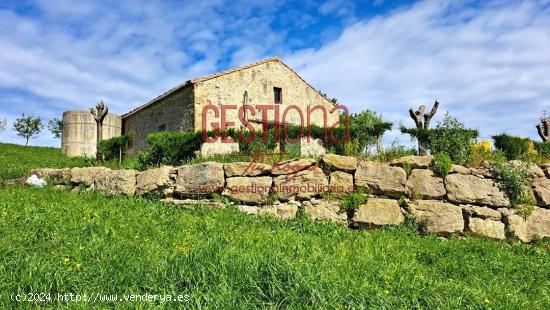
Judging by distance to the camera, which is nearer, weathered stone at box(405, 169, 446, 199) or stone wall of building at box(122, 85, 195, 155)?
weathered stone at box(405, 169, 446, 199)

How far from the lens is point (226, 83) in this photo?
18.2 meters

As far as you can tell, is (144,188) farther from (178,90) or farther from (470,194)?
(178,90)

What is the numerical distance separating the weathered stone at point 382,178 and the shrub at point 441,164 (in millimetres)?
778

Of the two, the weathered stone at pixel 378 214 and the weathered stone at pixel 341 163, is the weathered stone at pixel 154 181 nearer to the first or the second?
the weathered stone at pixel 341 163

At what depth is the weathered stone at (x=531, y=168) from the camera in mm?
8969

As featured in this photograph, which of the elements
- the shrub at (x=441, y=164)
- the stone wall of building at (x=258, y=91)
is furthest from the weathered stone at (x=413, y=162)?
the stone wall of building at (x=258, y=91)

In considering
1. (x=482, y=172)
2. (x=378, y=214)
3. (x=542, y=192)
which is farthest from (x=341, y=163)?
(x=542, y=192)

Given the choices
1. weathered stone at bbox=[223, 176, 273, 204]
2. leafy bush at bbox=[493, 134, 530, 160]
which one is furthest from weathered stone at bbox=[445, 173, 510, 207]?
weathered stone at bbox=[223, 176, 273, 204]

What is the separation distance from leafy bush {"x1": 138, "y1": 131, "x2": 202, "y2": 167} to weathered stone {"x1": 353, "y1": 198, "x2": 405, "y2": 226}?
4886 mm

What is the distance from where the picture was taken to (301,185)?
8453 mm

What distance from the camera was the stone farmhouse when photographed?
56.6 feet

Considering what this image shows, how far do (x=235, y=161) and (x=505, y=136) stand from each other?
24.8 feet

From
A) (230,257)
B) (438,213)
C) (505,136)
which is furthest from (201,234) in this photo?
(505,136)

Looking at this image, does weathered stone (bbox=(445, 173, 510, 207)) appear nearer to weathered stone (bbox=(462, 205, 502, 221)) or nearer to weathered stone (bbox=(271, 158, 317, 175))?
weathered stone (bbox=(462, 205, 502, 221))
